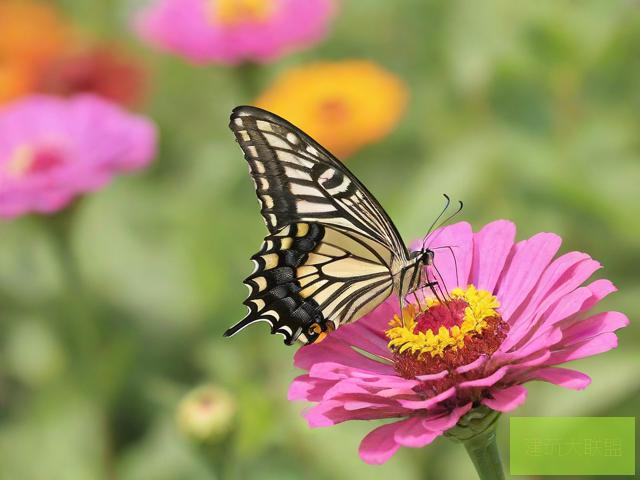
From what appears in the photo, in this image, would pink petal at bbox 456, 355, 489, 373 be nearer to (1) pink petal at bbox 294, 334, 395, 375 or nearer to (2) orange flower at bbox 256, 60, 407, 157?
(1) pink petal at bbox 294, 334, 395, 375

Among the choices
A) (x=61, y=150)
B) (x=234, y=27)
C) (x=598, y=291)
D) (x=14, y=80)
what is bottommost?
(x=598, y=291)

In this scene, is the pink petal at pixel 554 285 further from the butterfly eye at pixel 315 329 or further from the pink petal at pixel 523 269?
the butterfly eye at pixel 315 329

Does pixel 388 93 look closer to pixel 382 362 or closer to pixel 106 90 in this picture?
pixel 106 90

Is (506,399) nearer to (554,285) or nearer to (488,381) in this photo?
(488,381)

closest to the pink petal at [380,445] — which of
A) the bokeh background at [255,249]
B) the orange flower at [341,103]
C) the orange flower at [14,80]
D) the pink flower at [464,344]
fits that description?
the pink flower at [464,344]

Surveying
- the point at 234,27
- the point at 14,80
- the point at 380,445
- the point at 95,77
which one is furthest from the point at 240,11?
the point at 380,445

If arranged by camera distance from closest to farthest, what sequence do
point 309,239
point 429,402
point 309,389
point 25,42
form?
point 429,402 < point 309,389 < point 309,239 < point 25,42

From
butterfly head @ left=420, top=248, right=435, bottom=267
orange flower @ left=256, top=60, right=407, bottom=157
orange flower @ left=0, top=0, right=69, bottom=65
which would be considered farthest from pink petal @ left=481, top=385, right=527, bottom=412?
orange flower @ left=0, top=0, right=69, bottom=65
